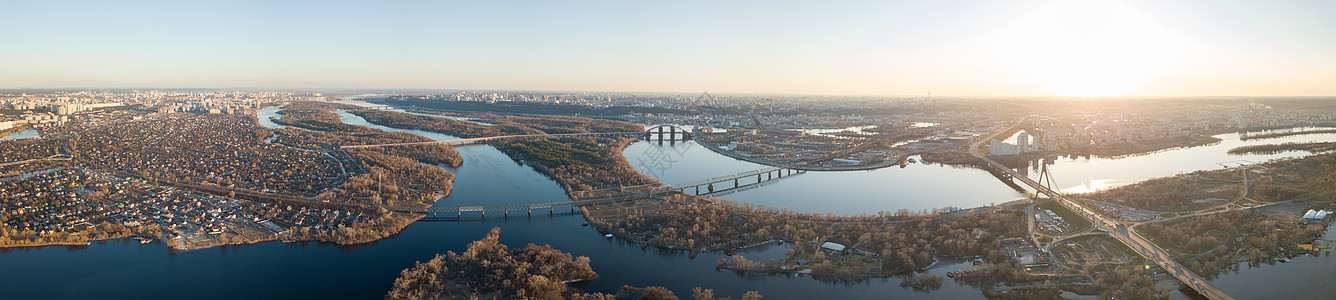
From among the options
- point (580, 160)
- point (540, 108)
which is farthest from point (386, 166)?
point (540, 108)

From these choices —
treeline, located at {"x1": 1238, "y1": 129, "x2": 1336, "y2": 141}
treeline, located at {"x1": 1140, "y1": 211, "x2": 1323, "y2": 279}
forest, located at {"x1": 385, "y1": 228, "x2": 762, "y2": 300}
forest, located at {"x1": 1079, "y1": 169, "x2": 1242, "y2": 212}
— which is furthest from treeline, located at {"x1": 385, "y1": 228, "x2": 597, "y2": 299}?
treeline, located at {"x1": 1238, "y1": 129, "x2": 1336, "y2": 141}

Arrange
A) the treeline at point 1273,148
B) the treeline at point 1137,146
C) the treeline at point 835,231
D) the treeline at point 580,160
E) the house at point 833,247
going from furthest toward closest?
the treeline at point 1137,146 → the treeline at point 1273,148 → the treeline at point 580,160 → the house at point 833,247 → the treeline at point 835,231

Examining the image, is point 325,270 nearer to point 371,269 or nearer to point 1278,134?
point 371,269

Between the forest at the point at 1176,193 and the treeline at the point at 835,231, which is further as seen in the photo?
the forest at the point at 1176,193

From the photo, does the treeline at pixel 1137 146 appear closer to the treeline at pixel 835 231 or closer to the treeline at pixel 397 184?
the treeline at pixel 835 231

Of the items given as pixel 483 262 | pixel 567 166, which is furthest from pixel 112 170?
pixel 483 262

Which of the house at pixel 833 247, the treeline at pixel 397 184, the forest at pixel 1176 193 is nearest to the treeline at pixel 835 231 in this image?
the house at pixel 833 247

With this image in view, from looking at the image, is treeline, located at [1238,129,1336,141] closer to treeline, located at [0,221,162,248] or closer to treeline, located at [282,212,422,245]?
treeline, located at [282,212,422,245]
